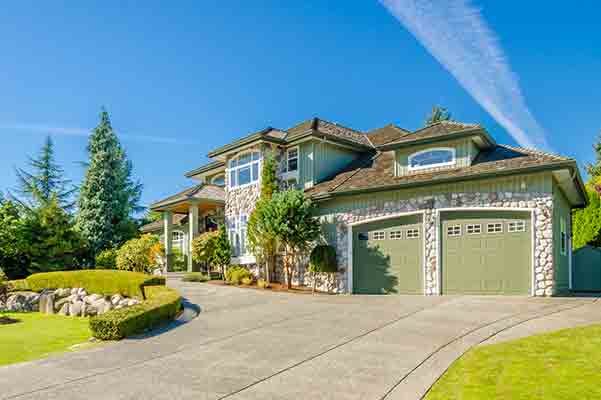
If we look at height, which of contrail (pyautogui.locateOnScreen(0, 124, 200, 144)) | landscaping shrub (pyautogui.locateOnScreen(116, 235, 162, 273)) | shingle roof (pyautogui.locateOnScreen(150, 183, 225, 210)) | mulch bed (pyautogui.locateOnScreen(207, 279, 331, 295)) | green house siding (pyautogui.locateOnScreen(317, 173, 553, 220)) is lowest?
mulch bed (pyautogui.locateOnScreen(207, 279, 331, 295))

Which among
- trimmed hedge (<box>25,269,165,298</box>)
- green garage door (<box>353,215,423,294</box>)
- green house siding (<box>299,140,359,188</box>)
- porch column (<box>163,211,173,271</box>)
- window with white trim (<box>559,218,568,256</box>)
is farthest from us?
porch column (<box>163,211,173,271</box>)

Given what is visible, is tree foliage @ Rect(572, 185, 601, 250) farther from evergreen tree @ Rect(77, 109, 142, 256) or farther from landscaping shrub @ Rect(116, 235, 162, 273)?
evergreen tree @ Rect(77, 109, 142, 256)

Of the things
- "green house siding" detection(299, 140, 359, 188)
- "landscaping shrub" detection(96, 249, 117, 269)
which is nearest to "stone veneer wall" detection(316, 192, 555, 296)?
"green house siding" detection(299, 140, 359, 188)

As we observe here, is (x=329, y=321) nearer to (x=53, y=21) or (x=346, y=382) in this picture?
(x=346, y=382)

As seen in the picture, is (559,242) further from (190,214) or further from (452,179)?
(190,214)

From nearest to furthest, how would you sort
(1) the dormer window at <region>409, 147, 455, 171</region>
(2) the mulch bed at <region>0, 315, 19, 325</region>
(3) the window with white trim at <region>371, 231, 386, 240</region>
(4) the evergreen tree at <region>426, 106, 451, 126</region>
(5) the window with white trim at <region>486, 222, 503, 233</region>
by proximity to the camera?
(2) the mulch bed at <region>0, 315, 19, 325</region>, (5) the window with white trim at <region>486, 222, 503, 233</region>, (1) the dormer window at <region>409, 147, 455, 171</region>, (3) the window with white trim at <region>371, 231, 386, 240</region>, (4) the evergreen tree at <region>426, 106, 451, 126</region>

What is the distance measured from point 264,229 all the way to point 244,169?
4884 millimetres

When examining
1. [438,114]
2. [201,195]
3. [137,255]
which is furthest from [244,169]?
[438,114]

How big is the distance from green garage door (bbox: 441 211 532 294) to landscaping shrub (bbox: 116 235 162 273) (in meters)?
15.2

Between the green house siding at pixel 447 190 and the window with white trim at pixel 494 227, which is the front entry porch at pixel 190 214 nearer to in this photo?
the green house siding at pixel 447 190

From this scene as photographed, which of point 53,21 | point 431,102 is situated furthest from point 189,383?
point 431,102

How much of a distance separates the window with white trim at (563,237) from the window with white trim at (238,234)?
13387mm

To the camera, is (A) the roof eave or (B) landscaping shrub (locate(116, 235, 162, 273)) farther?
(B) landscaping shrub (locate(116, 235, 162, 273))

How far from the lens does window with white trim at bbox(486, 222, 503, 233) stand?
1393 cm
